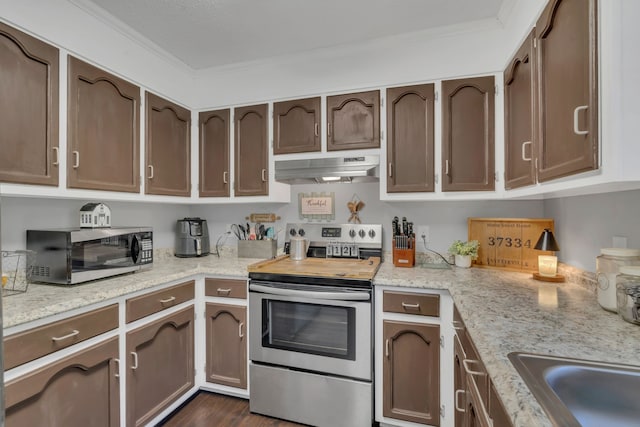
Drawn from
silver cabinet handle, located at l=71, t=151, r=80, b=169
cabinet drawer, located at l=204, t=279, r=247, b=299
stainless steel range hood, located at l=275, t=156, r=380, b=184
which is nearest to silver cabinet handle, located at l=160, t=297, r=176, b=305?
cabinet drawer, located at l=204, t=279, r=247, b=299

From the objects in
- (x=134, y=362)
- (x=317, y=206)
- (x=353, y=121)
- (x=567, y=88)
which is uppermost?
(x=353, y=121)

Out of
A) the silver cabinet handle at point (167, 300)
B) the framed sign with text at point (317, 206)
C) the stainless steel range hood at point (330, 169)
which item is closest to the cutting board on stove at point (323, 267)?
the framed sign with text at point (317, 206)

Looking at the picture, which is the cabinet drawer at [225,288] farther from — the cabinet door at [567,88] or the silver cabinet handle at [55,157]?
the cabinet door at [567,88]

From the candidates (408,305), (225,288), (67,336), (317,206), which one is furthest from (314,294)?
(67,336)

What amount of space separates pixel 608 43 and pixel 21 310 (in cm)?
214

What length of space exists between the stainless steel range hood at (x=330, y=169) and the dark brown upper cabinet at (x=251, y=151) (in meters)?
0.14

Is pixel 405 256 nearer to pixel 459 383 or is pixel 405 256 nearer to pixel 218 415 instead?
pixel 459 383

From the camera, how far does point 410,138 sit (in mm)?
1936

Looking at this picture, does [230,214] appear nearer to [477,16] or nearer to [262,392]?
[262,392]

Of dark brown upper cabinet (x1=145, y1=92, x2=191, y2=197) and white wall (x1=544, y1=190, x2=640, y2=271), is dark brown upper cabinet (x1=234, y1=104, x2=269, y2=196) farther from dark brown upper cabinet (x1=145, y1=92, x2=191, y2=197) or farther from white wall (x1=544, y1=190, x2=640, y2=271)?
white wall (x1=544, y1=190, x2=640, y2=271)

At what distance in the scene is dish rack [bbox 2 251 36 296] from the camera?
1458 mm

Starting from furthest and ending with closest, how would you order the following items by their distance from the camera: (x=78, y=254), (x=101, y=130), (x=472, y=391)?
(x=101, y=130), (x=78, y=254), (x=472, y=391)

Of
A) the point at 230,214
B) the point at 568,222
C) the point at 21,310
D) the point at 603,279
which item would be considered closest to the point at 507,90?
the point at 568,222

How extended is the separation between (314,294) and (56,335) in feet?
3.84
